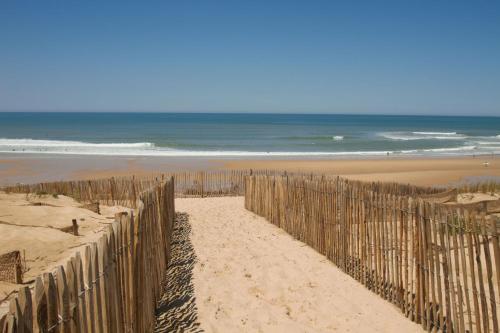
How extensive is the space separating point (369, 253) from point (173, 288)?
3.14 m

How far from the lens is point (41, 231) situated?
28.2 feet

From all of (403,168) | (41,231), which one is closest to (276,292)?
(41,231)

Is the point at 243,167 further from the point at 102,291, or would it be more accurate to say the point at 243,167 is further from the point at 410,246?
the point at 102,291

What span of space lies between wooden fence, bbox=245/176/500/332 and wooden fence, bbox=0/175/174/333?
10.9ft

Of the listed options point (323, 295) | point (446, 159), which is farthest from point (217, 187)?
point (446, 159)

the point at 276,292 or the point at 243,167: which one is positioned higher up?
the point at 276,292

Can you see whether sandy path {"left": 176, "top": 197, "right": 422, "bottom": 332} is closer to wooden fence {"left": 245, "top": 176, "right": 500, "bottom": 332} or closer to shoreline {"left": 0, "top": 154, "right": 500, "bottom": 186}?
wooden fence {"left": 245, "top": 176, "right": 500, "bottom": 332}

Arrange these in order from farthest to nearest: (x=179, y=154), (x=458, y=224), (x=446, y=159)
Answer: (x=179, y=154) → (x=446, y=159) → (x=458, y=224)

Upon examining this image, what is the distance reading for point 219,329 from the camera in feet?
17.0

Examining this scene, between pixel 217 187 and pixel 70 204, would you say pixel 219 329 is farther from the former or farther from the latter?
pixel 217 187

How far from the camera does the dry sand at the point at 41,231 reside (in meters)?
7.62

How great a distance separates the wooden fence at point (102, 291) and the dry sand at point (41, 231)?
2695mm

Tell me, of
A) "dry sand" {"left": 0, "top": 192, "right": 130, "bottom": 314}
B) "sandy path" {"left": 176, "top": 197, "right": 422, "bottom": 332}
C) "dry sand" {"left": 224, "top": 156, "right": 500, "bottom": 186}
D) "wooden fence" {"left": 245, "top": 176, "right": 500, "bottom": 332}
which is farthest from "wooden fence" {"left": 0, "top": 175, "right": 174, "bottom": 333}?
"dry sand" {"left": 224, "top": 156, "right": 500, "bottom": 186}

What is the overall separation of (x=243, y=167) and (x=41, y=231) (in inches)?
768
